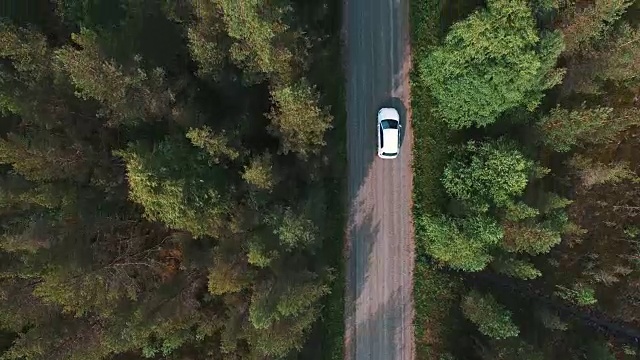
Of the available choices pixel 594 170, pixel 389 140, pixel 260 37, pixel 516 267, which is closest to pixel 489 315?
pixel 516 267

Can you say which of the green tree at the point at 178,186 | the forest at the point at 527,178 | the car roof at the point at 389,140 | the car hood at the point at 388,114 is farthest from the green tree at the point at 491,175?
the green tree at the point at 178,186

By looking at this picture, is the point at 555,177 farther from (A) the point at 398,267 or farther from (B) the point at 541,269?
(A) the point at 398,267

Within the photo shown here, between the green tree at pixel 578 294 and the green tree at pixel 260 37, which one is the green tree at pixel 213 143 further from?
the green tree at pixel 578 294

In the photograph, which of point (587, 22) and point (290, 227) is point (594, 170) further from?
point (290, 227)

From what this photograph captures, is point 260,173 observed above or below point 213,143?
below

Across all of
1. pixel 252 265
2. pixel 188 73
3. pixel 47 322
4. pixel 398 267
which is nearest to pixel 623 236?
pixel 398 267
